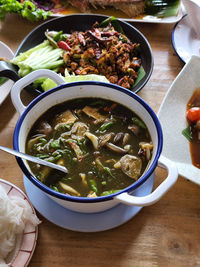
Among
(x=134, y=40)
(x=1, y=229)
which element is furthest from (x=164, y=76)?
(x=1, y=229)

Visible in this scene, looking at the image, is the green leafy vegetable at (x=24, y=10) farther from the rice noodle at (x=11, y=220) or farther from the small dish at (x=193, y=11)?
the rice noodle at (x=11, y=220)

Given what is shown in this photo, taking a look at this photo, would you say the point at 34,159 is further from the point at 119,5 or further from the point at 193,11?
the point at 119,5

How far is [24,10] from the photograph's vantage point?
9.52 feet

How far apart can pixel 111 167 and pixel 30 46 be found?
1.49 m

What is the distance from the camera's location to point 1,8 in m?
2.91

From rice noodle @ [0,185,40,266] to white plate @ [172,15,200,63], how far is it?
171 centimetres

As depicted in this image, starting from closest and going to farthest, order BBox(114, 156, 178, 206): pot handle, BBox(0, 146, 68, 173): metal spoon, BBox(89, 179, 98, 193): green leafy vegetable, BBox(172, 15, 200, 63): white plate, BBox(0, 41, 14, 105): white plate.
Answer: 1. BBox(114, 156, 178, 206): pot handle
2. BBox(0, 146, 68, 173): metal spoon
3. BBox(89, 179, 98, 193): green leafy vegetable
4. BBox(0, 41, 14, 105): white plate
5. BBox(172, 15, 200, 63): white plate

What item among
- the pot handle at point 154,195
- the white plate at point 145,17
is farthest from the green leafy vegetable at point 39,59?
the pot handle at point 154,195

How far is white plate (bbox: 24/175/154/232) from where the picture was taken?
5.44 feet

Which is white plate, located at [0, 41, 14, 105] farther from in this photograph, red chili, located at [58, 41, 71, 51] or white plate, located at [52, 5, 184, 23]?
white plate, located at [52, 5, 184, 23]

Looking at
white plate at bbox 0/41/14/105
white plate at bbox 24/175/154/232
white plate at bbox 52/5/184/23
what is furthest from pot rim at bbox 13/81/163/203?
white plate at bbox 52/5/184/23

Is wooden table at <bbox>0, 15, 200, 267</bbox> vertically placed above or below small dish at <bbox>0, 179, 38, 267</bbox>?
below

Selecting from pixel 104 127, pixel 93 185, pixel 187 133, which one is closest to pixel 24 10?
pixel 104 127

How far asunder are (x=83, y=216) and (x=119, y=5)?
2.20m
